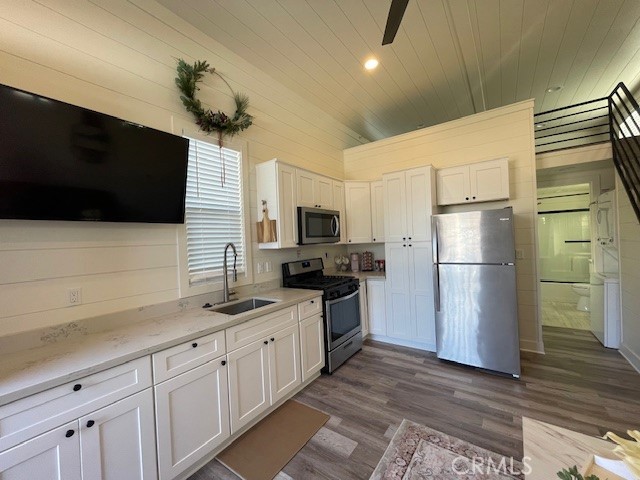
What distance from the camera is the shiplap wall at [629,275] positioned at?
8.96 ft

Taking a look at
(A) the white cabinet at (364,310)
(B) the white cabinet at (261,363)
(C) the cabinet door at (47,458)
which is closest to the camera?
(C) the cabinet door at (47,458)

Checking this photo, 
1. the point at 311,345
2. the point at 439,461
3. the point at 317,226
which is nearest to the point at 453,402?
the point at 439,461

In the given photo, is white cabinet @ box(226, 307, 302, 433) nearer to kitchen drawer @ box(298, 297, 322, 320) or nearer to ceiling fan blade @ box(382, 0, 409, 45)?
kitchen drawer @ box(298, 297, 322, 320)

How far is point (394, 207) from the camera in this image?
11.8 feet

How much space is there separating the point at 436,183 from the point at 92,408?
3.87 metres

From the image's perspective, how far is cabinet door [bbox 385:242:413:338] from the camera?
3486mm

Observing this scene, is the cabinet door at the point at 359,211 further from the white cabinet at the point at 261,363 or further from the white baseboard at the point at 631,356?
the white baseboard at the point at 631,356

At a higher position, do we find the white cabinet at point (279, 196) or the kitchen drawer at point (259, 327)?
the white cabinet at point (279, 196)

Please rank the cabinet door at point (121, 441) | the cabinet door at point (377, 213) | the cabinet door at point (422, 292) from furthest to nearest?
the cabinet door at point (377, 213), the cabinet door at point (422, 292), the cabinet door at point (121, 441)

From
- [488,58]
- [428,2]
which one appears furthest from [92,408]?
[488,58]

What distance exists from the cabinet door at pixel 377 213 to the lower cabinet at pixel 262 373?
205cm

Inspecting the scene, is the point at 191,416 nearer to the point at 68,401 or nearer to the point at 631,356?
the point at 68,401

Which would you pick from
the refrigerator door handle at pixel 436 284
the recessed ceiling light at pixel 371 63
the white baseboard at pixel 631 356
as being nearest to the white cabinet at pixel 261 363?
the refrigerator door handle at pixel 436 284

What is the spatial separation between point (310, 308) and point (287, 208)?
3.71 ft
